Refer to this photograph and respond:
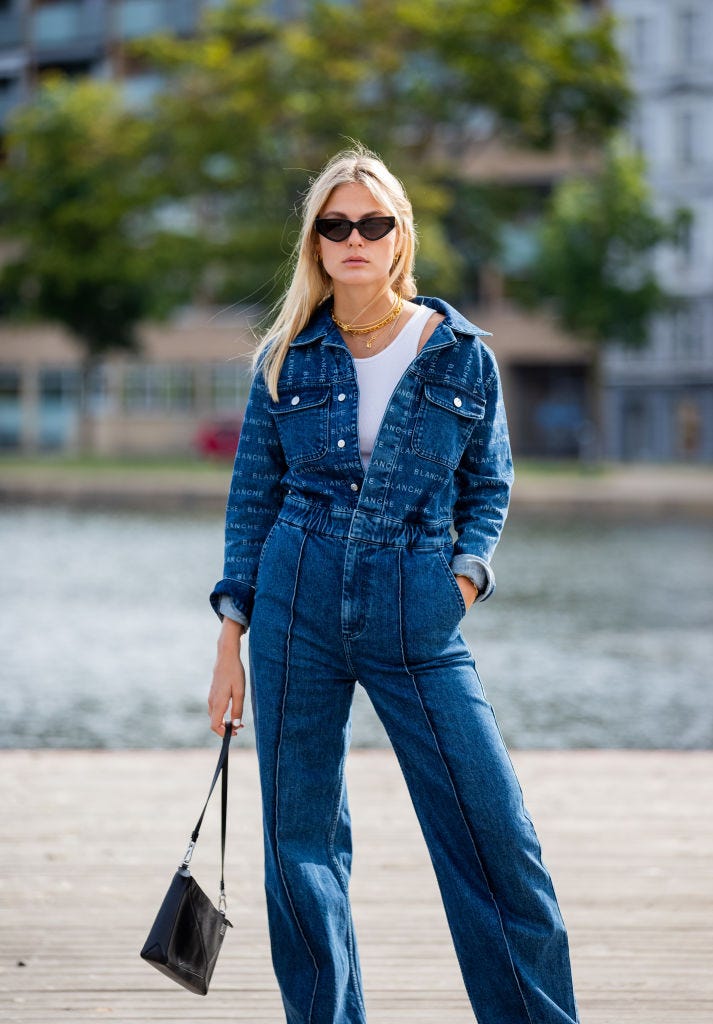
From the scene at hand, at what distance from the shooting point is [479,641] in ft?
35.3

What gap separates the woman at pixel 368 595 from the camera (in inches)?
108

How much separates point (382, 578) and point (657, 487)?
86.7 ft

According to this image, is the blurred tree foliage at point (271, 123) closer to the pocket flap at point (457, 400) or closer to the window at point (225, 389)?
the window at point (225, 389)

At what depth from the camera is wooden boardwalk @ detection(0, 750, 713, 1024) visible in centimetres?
359

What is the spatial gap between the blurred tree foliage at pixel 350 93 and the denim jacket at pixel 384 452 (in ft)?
101

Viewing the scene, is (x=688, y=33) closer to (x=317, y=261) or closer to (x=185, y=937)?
Result: (x=317, y=261)

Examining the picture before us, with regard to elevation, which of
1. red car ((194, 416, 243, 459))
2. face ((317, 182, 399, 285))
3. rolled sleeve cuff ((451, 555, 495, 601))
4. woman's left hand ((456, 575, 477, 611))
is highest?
face ((317, 182, 399, 285))

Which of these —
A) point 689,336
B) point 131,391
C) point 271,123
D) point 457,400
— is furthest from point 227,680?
point 131,391

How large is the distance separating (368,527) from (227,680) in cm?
44

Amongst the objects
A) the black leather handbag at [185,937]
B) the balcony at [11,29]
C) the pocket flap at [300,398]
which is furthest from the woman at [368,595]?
the balcony at [11,29]

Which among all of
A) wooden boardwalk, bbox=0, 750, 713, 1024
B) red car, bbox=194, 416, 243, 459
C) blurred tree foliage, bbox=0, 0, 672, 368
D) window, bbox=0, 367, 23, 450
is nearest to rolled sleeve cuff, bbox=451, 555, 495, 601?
→ wooden boardwalk, bbox=0, 750, 713, 1024

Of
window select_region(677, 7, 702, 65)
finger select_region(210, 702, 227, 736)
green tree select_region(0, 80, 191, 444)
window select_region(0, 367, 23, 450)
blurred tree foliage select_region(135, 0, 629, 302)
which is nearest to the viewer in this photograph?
finger select_region(210, 702, 227, 736)

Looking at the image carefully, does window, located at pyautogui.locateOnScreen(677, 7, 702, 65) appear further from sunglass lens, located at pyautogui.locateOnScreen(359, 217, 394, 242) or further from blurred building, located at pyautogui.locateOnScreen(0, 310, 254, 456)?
Answer: sunglass lens, located at pyautogui.locateOnScreen(359, 217, 394, 242)

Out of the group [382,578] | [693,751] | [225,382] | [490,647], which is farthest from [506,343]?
[382,578]
